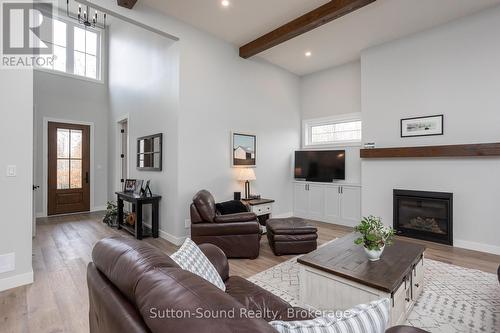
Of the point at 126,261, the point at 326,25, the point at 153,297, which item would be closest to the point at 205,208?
the point at 126,261

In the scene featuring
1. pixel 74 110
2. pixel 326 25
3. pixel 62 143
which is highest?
pixel 326 25

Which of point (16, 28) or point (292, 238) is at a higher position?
point (16, 28)

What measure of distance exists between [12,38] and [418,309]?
461 cm

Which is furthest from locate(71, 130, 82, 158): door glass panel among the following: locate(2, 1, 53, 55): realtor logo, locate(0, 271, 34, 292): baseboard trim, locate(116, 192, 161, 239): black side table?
locate(0, 271, 34, 292): baseboard trim

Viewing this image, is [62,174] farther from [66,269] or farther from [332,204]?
[332,204]

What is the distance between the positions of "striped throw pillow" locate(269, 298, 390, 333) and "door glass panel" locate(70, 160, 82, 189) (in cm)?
718

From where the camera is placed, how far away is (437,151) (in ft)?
12.2

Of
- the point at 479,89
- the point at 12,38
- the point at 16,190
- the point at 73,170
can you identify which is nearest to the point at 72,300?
the point at 16,190

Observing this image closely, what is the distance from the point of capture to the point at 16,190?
2.44 meters

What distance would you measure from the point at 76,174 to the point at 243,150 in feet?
15.4

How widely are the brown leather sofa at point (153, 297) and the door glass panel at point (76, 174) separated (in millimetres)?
6310

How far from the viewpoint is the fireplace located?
3711 millimetres

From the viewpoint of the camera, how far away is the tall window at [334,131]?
514cm

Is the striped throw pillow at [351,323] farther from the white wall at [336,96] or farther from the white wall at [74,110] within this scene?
the white wall at [74,110]
